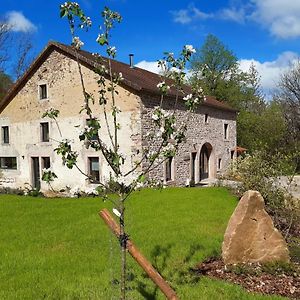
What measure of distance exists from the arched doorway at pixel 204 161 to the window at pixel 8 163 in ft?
46.5

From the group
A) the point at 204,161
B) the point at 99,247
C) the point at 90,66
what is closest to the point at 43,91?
the point at 90,66

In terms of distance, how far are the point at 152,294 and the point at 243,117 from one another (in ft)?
119

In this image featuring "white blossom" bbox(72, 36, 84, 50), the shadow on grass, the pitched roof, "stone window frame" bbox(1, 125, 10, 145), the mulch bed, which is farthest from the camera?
"stone window frame" bbox(1, 125, 10, 145)

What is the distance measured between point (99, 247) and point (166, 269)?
7.08 feet

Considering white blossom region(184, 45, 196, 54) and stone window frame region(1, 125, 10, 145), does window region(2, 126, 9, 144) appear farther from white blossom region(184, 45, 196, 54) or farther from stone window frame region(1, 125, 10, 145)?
white blossom region(184, 45, 196, 54)

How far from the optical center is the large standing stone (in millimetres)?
7512

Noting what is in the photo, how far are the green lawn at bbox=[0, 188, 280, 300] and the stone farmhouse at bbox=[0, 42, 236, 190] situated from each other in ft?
19.8

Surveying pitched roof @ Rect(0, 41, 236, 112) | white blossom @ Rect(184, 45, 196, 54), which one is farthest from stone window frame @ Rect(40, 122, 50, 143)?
white blossom @ Rect(184, 45, 196, 54)

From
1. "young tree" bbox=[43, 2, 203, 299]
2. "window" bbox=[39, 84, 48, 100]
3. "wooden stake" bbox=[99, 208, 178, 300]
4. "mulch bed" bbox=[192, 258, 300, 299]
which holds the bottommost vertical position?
"mulch bed" bbox=[192, 258, 300, 299]

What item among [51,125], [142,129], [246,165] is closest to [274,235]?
[246,165]

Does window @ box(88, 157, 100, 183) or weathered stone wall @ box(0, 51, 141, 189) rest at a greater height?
weathered stone wall @ box(0, 51, 141, 189)

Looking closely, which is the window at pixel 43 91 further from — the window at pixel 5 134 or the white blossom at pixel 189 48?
the white blossom at pixel 189 48

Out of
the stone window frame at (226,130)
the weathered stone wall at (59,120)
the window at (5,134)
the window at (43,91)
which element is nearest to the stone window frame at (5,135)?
the window at (5,134)

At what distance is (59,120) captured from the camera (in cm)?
2283
